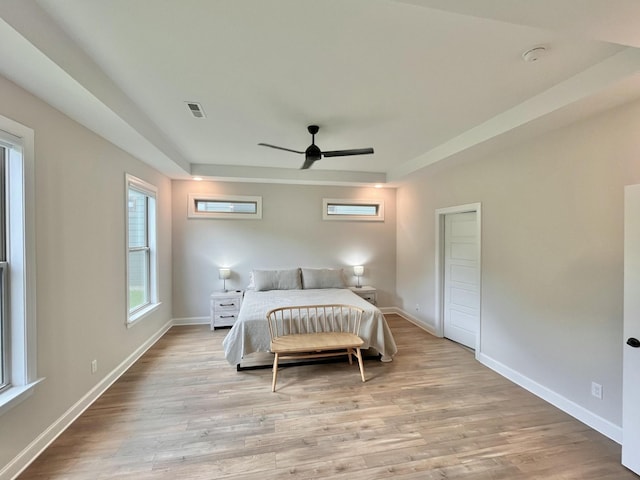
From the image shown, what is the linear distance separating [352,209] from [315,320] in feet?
9.59

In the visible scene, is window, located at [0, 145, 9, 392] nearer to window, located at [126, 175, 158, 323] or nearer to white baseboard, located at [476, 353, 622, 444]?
window, located at [126, 175, 158, 323]

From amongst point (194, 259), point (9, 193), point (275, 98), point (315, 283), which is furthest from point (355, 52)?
point (194, 259)

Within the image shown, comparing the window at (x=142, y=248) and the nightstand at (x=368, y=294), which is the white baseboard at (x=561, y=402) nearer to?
the nightstand at (x=368, y=294)

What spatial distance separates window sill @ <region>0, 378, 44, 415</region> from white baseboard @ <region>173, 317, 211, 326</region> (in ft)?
Answer: 10.3

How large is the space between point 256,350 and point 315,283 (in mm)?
1996

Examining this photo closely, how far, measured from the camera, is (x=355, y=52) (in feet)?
6.15

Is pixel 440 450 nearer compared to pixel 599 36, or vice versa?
pixel 599 36

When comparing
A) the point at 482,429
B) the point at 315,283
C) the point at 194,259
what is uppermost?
the point at 194,259

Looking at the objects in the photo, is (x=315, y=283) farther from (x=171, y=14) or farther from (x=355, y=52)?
(x=171, y=14)

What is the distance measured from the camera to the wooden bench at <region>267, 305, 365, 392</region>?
3.04 m

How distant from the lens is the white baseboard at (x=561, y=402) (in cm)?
220

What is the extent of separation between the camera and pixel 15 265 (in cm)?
187

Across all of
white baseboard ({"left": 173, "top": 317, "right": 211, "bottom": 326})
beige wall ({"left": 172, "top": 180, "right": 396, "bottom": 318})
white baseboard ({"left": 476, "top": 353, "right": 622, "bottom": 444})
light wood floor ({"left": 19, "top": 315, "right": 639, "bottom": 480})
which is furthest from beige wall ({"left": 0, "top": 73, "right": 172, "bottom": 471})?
white baseboard ({"left": 476, "top": 353, "right": 622, "bottom": 444})

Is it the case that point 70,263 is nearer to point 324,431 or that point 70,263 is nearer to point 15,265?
point 15,265
